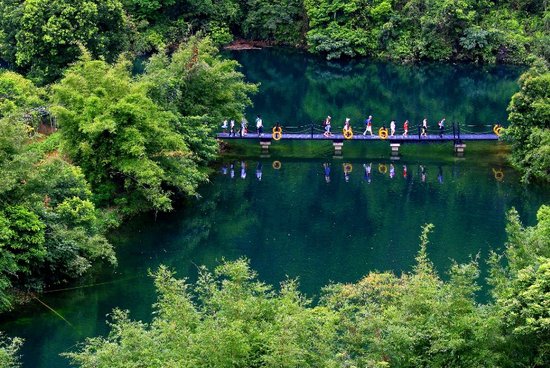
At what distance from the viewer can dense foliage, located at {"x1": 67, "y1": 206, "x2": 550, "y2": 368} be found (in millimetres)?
17922

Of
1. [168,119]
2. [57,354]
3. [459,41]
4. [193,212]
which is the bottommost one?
[57,354]

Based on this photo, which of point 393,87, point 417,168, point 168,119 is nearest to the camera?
point 168,119

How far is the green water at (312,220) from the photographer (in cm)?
2947

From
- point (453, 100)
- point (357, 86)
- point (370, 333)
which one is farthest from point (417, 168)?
point (370, 333)

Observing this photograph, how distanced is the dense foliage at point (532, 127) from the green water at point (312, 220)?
1.03 meters

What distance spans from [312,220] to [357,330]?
18.4 m

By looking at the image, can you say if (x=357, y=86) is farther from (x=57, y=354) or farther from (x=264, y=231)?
→ (x=57, y=354)

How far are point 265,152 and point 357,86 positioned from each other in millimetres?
20289

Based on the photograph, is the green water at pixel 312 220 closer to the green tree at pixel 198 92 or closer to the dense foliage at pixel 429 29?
the green tree at pixel 198 92

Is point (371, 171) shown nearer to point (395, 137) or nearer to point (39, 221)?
point (395, 137)

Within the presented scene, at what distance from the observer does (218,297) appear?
20.2 m

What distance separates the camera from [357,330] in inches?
778

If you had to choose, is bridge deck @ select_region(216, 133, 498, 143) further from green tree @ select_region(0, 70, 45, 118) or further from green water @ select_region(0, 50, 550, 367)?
green tree @ select_region(0, 70, 45, 118)

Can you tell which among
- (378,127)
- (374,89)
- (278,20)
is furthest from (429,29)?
(378,127)
